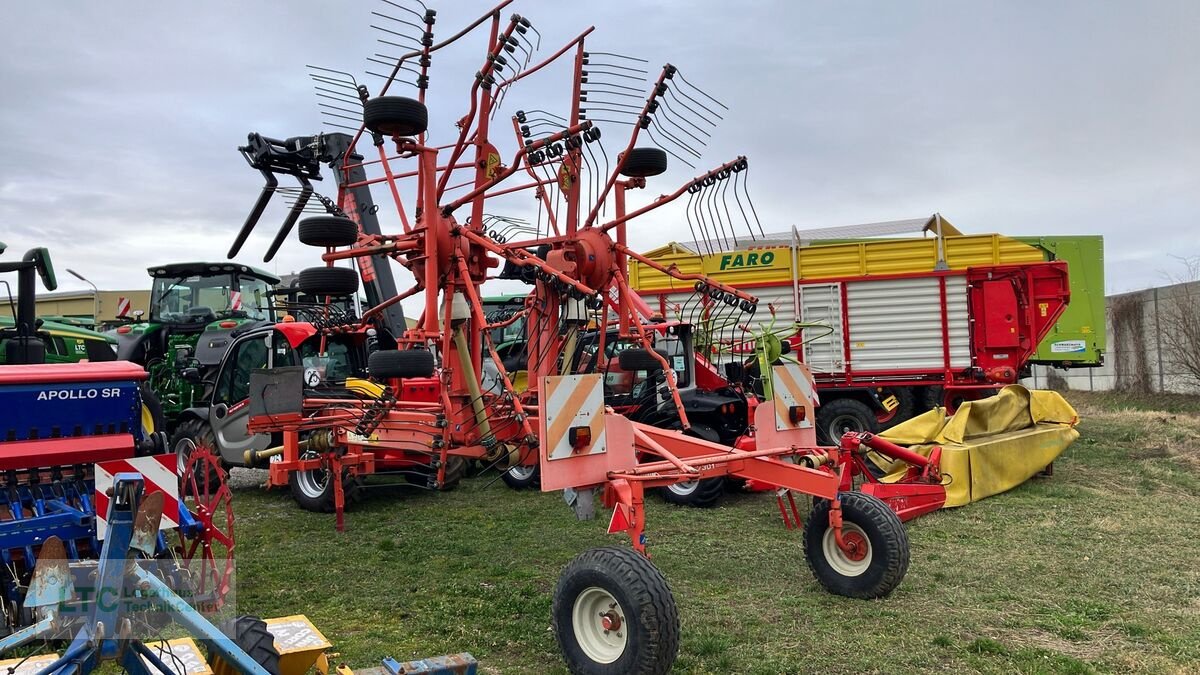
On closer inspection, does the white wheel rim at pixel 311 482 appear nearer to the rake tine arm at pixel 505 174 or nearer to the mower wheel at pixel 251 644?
the rake tine arm at pixel 505 174

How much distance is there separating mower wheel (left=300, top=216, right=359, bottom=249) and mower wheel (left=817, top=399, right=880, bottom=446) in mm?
7017

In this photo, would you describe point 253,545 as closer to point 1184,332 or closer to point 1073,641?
point 1073,641

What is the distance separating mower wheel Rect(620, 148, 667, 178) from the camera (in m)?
6.20

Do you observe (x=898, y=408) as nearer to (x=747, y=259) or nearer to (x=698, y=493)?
(x=747, y=259)

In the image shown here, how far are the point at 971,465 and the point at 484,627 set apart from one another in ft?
15.7

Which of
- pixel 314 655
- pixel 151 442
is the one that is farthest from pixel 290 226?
pixel 314 655

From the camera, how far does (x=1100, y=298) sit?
485 inches

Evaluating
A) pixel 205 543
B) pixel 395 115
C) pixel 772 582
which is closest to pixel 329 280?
pixel 395 115

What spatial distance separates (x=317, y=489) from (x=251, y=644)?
518cm

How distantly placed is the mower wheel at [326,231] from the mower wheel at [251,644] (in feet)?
9.83

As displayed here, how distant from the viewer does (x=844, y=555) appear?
15.1ft

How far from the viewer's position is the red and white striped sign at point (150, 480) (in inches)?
146

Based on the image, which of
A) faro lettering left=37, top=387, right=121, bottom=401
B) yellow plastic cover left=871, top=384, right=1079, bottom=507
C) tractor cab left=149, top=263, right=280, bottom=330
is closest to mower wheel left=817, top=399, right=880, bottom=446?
yellow plastic cover left=871, top=384, right=1079, bottom=507

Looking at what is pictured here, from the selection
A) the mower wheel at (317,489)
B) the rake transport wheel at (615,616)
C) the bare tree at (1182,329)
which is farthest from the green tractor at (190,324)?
the bare tree at (1182,329)
